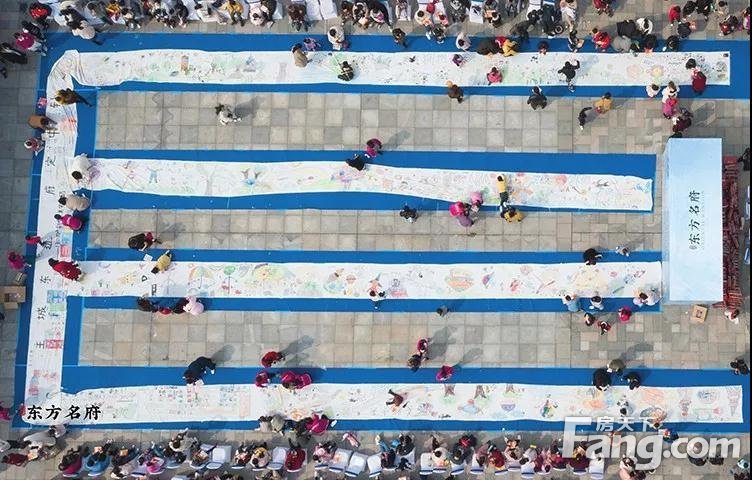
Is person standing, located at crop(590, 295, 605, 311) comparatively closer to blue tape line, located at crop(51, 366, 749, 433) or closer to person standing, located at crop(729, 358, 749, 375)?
blue tape line, located at crop(51, 366, 749, 433)

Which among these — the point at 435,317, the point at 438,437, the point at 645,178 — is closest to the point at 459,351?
the point at 435,317

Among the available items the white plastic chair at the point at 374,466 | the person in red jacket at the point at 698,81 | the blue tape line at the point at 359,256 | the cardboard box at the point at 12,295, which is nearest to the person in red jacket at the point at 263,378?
the blue tape line at the point at 359,256

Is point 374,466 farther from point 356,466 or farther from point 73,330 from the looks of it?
point 73,330

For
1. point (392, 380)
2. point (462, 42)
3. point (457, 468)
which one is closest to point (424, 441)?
point (457, 468)

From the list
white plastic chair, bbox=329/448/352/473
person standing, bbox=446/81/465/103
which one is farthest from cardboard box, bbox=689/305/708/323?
white plastic chair, bbox=329/448/352/473

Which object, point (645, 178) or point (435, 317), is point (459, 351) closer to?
point (435, 317)

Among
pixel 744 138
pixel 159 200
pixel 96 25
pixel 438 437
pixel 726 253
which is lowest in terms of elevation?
pixel 438 437

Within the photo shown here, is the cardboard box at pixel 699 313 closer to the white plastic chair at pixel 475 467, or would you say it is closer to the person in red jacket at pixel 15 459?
Answer: the white plastic chair at pixel 475 467
